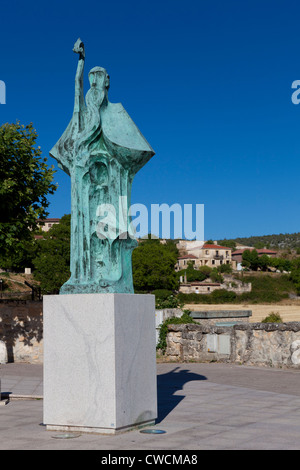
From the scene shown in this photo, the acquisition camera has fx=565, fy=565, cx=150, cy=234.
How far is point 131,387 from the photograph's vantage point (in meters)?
5.93

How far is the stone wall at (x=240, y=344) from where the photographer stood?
12.8 m

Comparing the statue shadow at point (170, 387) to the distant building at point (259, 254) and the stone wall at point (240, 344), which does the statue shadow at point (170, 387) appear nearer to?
the stone wall at point (240, 344)

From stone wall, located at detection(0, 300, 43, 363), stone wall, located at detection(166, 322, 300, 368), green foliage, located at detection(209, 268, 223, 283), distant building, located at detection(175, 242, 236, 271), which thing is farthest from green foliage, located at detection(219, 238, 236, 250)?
stone wall, located at detection(0, 300, 43, 363)

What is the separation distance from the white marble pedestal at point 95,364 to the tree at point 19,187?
8.07m

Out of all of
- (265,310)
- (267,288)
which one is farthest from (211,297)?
(265,310)

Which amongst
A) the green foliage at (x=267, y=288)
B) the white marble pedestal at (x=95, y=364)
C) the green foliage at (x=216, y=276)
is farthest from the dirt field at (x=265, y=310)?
the white marble pedestal at (x=95, y=364)

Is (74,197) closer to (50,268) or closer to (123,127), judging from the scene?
(123,127)

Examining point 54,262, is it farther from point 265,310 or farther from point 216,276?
point 216,276

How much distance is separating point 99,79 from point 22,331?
10182 mm

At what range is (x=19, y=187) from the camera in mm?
14500

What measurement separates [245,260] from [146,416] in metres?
105

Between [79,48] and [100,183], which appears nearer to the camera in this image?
[100,183]

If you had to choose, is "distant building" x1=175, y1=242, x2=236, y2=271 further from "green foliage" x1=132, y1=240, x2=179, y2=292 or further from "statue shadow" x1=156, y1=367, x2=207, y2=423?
"statue shadow" x1=156, y1=367, x2=207, y2=423

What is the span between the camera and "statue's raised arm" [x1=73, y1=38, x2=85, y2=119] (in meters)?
6.68
